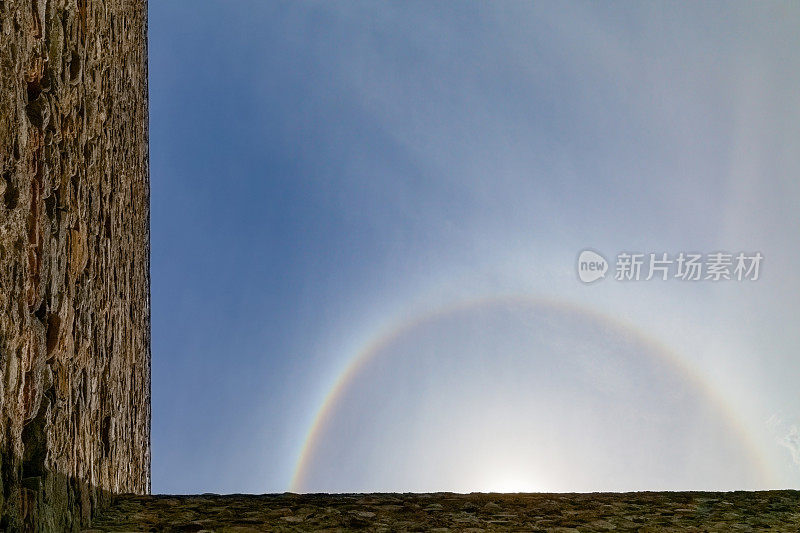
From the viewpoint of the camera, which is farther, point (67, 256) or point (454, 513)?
point (454, 513)

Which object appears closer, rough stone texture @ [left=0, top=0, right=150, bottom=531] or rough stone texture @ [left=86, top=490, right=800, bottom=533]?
rough stone texture @ [left=0, top=0, right=150, bottom=531]

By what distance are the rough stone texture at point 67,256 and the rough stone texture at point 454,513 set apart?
15.3 inches

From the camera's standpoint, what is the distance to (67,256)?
3.00m

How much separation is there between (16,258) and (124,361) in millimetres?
1962

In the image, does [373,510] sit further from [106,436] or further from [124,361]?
[124,361]

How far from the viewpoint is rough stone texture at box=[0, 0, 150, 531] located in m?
2.37

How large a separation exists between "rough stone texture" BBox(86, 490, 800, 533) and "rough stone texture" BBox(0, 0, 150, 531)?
15.3 inches

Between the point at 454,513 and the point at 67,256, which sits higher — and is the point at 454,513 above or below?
below

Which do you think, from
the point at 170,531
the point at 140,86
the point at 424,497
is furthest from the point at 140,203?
the point at 424,497

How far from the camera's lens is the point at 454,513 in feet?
11.8

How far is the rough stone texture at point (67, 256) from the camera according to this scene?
2.37 meters

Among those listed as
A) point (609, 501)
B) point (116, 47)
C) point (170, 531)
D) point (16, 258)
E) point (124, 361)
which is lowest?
point (170, 531)

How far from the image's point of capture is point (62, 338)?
115 inches

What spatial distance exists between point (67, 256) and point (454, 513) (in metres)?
2.28
